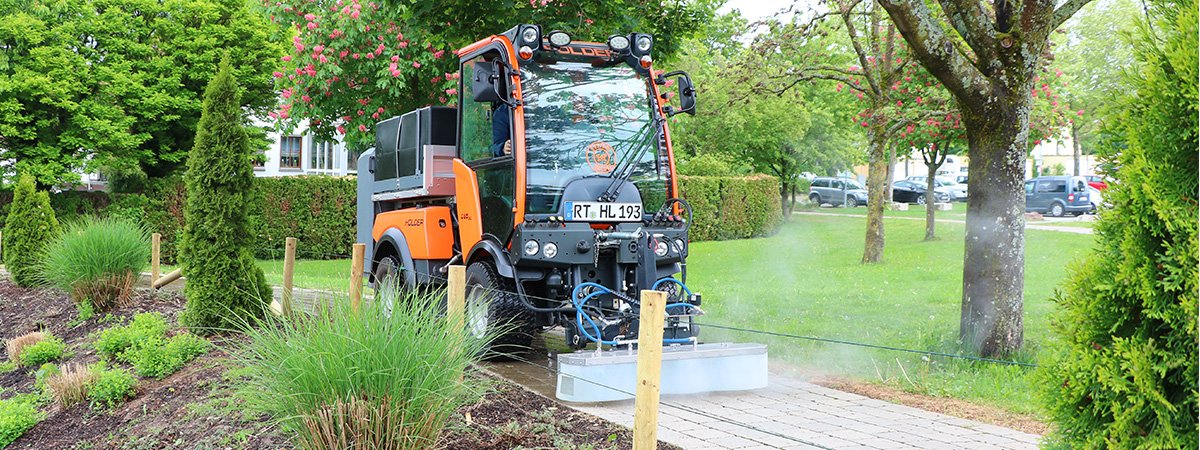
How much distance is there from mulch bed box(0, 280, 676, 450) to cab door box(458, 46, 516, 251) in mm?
1454

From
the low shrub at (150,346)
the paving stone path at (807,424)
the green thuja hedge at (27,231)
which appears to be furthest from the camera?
the green thuja hedge at (27,231)

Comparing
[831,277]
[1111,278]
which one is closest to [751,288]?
[831,277]

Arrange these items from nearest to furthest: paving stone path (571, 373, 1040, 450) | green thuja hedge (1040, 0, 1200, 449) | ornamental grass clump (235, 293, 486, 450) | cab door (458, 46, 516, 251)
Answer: green thuja hedge (1040, 0, 1200, 449), ornamental grass clump (235, 293, 486, 450), paving stone path (571, 373, 1040, 450), cab door (458, 46, 516, 251)

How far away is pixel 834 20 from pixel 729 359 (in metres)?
15.8

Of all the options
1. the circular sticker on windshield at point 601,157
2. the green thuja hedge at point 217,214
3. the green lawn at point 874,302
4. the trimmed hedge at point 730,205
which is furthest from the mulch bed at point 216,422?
the trimmed hedge at point 730,205

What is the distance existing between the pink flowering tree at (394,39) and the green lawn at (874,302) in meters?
3.56

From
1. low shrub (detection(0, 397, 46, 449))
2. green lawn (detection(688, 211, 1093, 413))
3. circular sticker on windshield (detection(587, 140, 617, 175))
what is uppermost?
circular sticker on windshield (detection(587, 140, 617, 175))

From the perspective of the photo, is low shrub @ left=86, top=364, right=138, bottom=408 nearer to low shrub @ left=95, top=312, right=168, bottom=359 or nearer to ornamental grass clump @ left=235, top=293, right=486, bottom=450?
low shrub @ left=95, top=312, right=168, bottom=359

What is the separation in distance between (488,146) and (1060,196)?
30.7 m

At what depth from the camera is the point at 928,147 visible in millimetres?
24797

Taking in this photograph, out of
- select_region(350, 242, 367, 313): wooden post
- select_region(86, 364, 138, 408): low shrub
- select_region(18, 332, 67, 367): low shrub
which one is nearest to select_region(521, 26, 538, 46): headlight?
select_region(350, 242, 367, 313): wooden post

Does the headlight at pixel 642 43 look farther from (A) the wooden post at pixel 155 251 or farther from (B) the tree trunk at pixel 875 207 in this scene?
(B) the tree trunk at pixel 875 207

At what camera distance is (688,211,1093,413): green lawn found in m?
7.73

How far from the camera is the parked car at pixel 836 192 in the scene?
44.6 m
